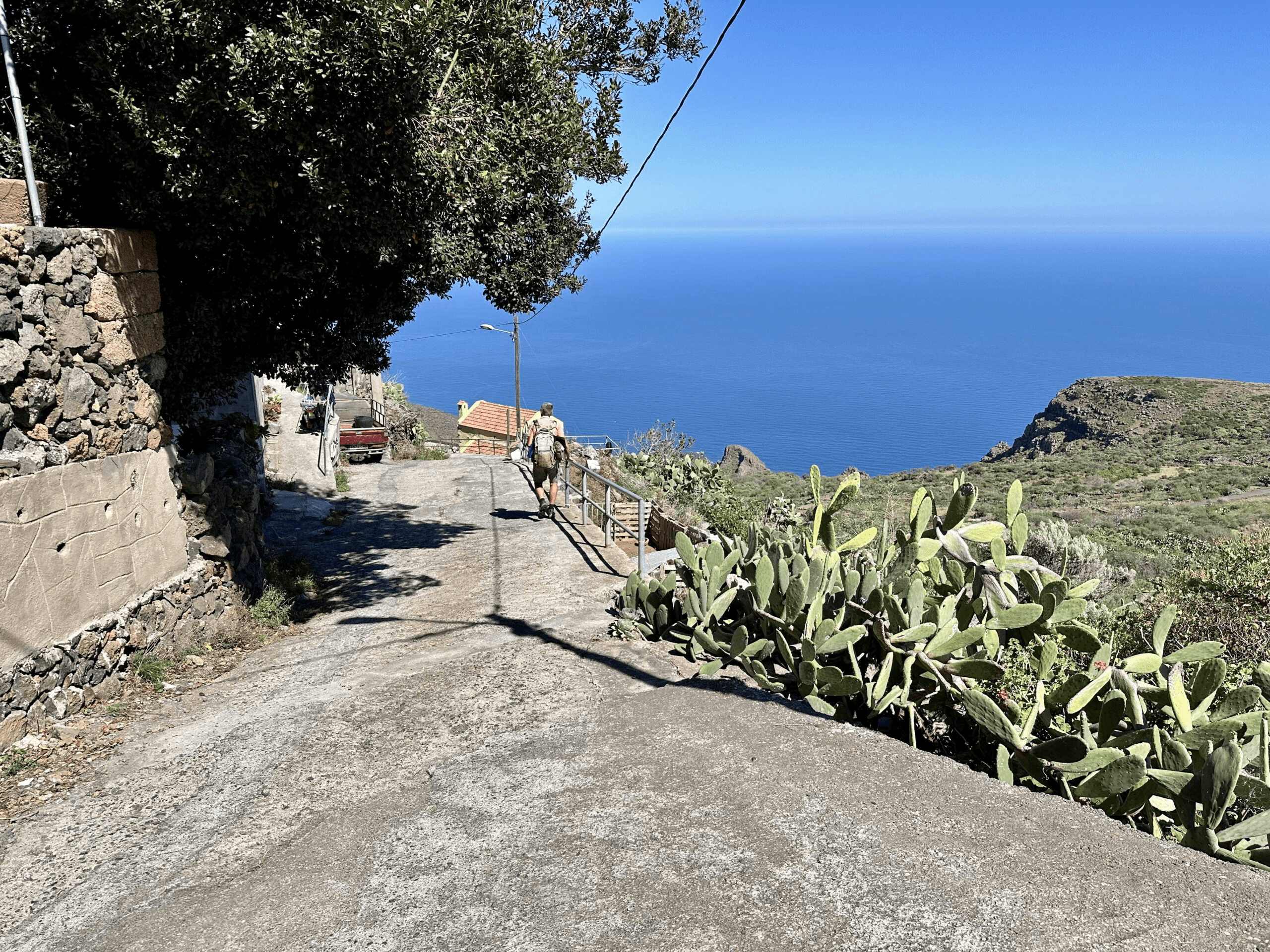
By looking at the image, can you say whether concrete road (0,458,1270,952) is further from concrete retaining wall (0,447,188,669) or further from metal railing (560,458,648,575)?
metal railing (560,458,648,575)

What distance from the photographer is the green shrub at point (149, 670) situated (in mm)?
6836

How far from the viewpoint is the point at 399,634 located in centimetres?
841

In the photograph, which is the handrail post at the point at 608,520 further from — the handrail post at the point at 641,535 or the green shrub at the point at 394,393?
the green shrub at the point at 394,393

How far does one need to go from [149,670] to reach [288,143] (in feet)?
14.0

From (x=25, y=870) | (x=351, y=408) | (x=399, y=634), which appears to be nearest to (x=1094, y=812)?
(x=25, y=870)

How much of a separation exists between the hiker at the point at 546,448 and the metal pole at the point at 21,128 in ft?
22.7

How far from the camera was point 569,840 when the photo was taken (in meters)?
4.11

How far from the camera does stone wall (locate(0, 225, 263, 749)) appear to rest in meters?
5.69

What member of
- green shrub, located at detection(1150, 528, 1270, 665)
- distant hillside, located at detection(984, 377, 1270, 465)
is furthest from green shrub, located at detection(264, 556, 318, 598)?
distant hillside, located at detection(984, 377, 1270, 465)

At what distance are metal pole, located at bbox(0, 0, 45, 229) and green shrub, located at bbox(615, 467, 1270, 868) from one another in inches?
207

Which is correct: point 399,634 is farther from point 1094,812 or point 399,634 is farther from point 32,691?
point 1094,812

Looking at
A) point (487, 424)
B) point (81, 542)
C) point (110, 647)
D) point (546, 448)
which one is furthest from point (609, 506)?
point (487, 424)

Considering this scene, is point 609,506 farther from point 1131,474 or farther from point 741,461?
point 741,461

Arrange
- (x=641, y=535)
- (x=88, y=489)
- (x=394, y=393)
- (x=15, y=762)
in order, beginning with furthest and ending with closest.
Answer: (x=394, y=393) → (x=641, y=535) → (x=88, y=489) → (x=15, y=762)
